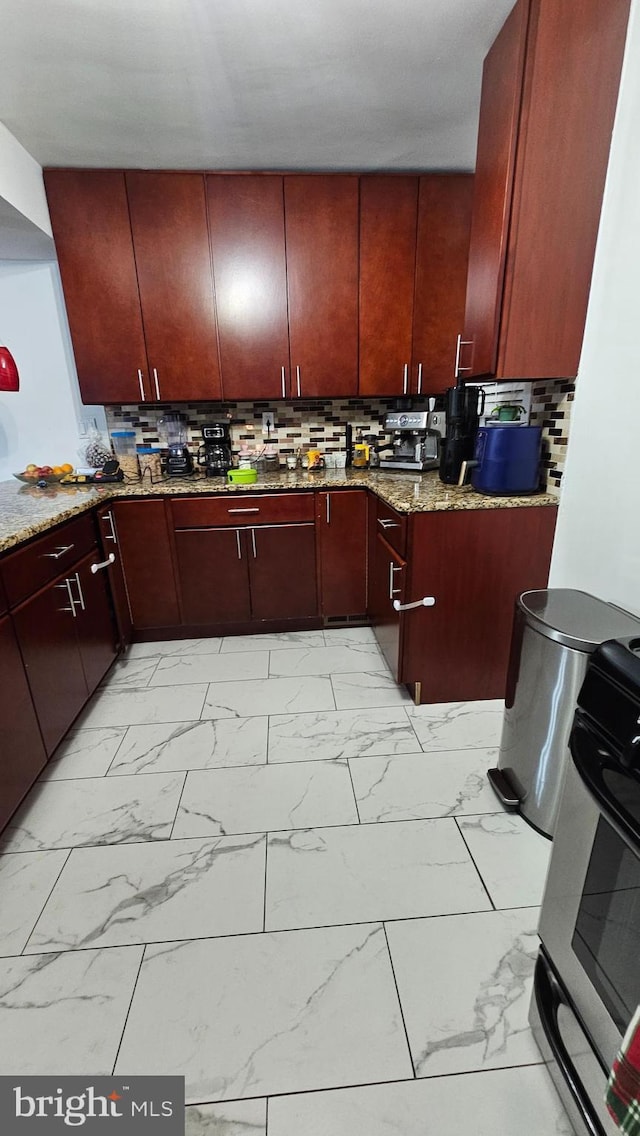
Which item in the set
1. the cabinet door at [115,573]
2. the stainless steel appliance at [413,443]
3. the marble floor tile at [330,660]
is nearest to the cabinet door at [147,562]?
the cabinet door at [115,573]

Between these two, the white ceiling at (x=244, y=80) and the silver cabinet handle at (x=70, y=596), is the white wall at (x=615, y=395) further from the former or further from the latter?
the silver cabinet handle at (x=70, y=596)

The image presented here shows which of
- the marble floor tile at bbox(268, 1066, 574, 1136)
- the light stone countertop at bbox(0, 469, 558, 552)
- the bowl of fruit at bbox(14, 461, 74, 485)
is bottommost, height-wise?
the marble floor tile at bbox(268, 1066, 574, 1136)

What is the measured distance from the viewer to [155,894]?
51.1 inches

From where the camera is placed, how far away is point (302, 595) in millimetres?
2742

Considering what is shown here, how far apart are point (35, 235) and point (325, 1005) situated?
131 inches

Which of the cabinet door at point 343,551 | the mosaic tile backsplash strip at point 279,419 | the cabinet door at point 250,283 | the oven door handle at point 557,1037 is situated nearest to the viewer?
the oven door handle at point 557,1037

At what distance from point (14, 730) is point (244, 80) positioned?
244 cm

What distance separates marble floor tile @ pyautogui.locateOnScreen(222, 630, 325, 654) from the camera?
2646 mm

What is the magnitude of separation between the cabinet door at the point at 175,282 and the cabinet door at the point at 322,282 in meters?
0.45

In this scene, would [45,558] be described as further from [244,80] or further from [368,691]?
[244,80]

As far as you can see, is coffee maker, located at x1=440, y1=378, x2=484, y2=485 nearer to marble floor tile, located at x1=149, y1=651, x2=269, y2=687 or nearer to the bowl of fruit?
marble floor tile, located at x1=149, y1=651, x2=269, y2=687

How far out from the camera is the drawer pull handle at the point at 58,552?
1.75 meters

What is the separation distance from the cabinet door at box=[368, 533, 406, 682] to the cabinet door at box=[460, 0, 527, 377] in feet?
2.72

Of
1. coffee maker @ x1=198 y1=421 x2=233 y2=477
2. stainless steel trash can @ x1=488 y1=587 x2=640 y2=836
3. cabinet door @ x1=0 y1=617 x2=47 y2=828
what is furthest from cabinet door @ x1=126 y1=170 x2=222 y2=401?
stainless steel trash can @ x1=488 y1=587 x2=640 y2=836
